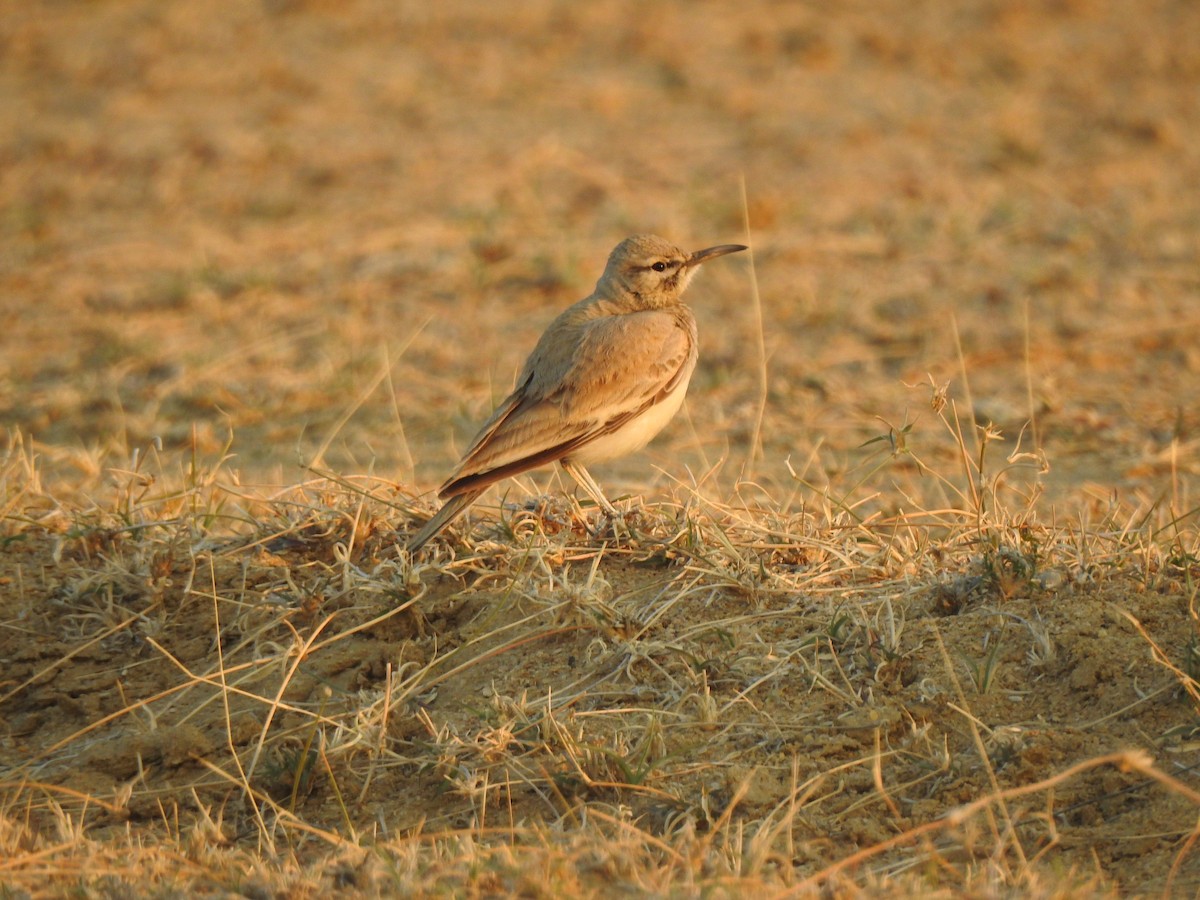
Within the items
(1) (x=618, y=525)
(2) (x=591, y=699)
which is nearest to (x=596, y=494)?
(1) (x=618, y=525)

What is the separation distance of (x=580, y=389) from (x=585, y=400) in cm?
4

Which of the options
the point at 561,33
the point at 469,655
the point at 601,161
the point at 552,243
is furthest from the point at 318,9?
the point at 469,655

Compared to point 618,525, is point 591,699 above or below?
below

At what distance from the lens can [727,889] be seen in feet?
9.88

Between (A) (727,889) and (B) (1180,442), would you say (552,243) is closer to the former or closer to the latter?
(B) (1180,442)

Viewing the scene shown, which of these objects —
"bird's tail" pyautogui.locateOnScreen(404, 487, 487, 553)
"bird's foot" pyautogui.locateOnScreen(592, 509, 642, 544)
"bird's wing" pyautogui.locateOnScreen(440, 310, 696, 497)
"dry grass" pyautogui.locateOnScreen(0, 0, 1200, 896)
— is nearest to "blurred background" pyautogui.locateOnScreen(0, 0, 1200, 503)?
"dry grass" pyautogui.locateOnScreen(0, 0, 1200, 896)

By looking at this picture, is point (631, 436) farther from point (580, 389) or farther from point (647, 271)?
point (647, 271)

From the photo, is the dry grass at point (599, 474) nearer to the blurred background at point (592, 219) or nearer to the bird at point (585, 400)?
the blurred background at point (592, 219)

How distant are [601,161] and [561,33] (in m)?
2.65

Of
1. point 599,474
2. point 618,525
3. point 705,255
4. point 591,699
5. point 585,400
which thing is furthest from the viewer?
point 599,474

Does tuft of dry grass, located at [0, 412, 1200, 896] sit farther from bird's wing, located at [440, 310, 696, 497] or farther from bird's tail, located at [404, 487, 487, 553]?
bird's wing, located at [440, 310, 696, 497]

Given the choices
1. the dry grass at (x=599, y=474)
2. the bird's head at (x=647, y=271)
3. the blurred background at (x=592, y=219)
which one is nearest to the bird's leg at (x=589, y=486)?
the dry grass at (x=599, y=474)

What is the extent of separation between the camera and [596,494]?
4.55 m

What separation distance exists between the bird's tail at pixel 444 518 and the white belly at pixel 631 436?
56 cm
